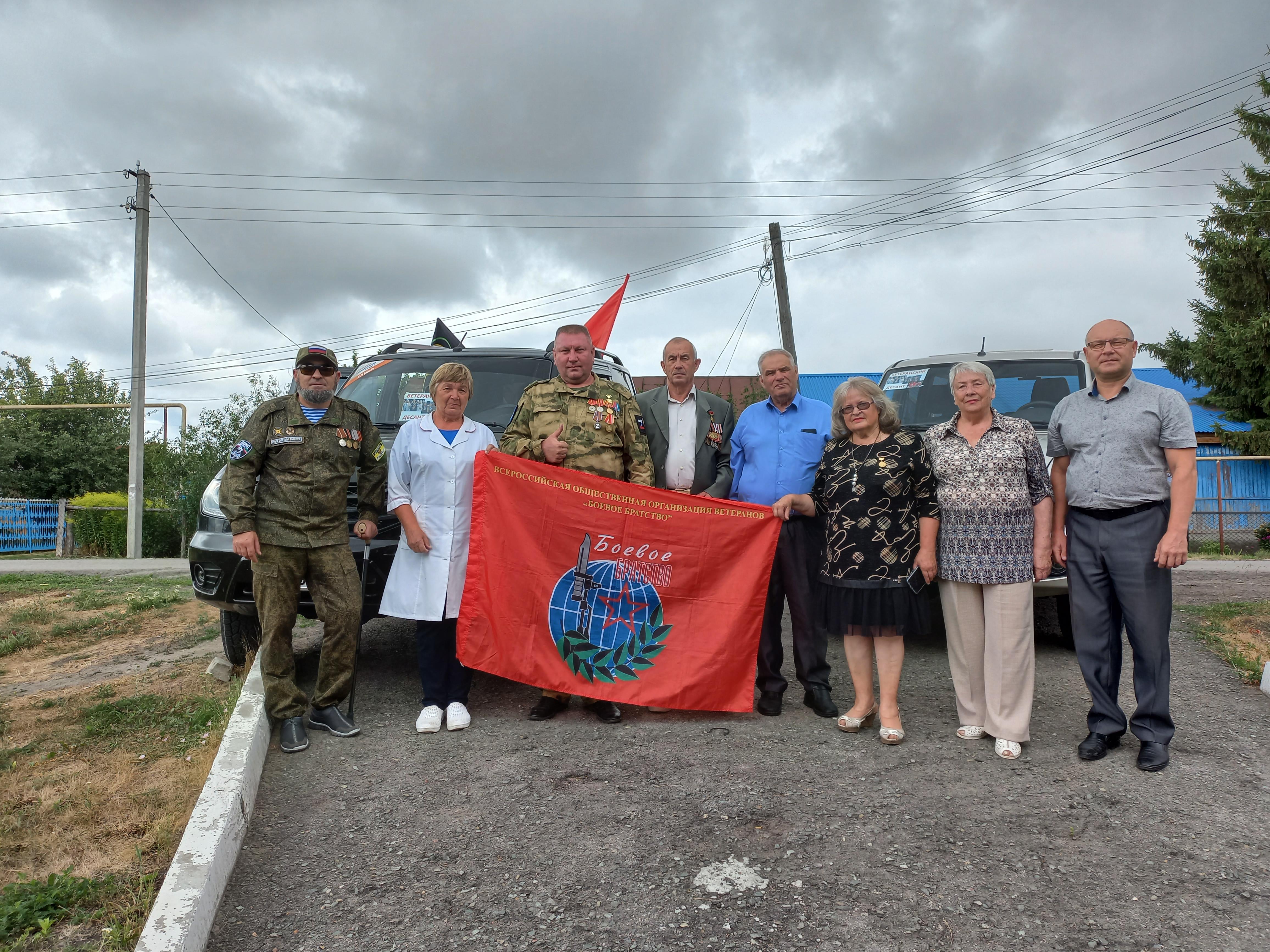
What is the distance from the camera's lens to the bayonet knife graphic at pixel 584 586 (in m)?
4.44

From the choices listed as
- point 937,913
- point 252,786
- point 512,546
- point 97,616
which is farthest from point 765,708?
point 97,616

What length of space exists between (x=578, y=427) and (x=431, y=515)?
90cm

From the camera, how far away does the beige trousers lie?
393 centimetres

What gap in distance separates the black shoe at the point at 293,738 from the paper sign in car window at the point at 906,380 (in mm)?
5094

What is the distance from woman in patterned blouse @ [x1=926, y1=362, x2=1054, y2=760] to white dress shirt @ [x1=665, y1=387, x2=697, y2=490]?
4.39 ft

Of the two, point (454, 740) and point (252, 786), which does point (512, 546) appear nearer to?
→ point (454, 740)

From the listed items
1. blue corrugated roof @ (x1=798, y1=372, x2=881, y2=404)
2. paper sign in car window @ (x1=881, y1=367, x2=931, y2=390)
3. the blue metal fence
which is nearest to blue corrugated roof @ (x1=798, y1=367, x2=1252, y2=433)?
blue corrugated roof @ (x1=798, y1=372, x2=881, y2=404)

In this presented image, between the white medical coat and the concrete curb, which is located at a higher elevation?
the white medical coat

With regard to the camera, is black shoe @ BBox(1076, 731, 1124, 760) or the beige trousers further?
the beige trousers

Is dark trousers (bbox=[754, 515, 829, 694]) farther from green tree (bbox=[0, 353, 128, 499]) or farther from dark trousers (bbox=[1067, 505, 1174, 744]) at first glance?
green tree (bbox=[0, 353, 128, 499])

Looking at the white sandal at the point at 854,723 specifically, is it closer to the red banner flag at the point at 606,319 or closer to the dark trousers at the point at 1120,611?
the dark trousers at the point at 1120,611

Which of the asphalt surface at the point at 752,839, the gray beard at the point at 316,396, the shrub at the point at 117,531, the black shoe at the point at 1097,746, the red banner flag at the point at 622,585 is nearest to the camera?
the asphalt surface at the point at 752,839

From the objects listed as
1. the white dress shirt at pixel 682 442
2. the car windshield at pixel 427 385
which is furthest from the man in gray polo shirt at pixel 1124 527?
the car windshield at pixel 427 385

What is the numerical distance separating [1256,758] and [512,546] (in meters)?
3.64
